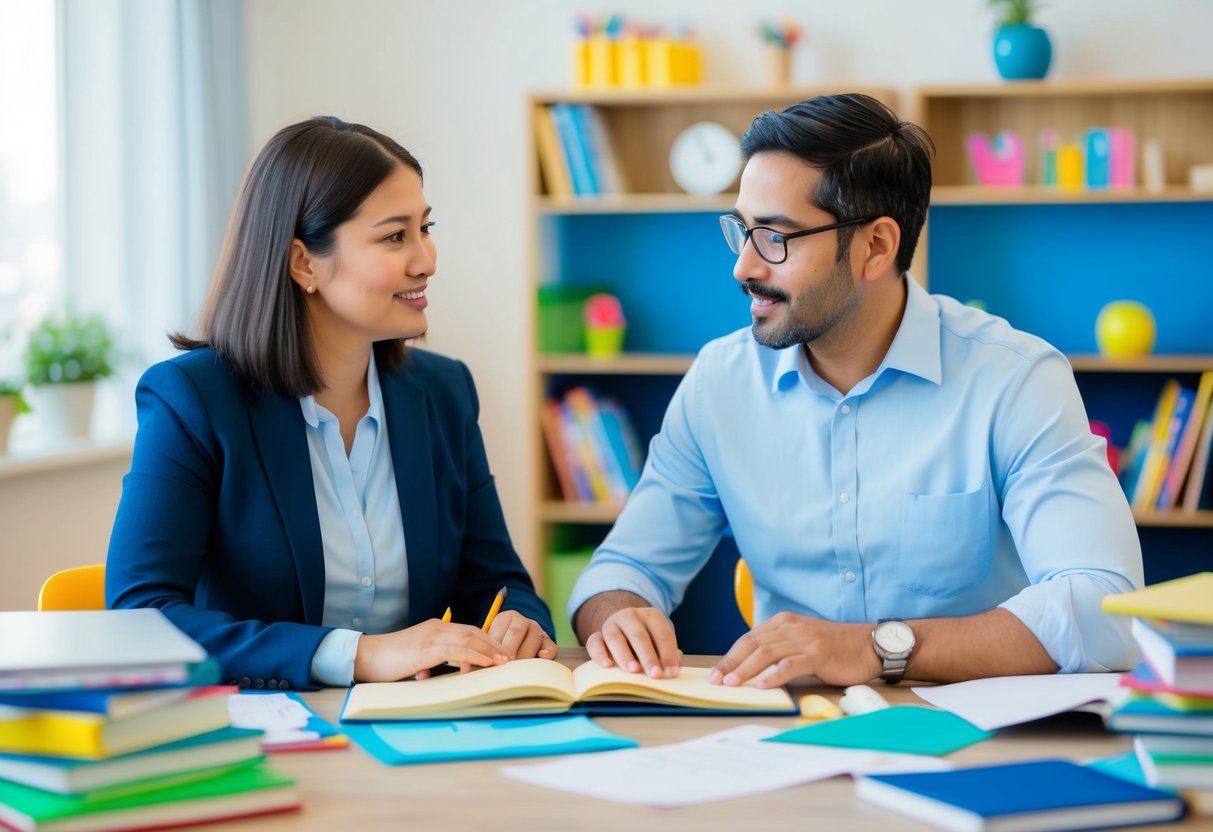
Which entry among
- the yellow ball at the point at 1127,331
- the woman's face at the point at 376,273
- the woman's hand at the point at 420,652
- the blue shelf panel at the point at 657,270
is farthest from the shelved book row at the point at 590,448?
the woman's hand at the point at 420,652

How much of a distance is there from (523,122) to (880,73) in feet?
3.76

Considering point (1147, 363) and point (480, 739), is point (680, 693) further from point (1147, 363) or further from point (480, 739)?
point (1147, 363)

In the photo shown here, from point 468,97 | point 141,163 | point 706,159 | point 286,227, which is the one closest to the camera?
point 286,227

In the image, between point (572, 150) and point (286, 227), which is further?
point (572, 150)

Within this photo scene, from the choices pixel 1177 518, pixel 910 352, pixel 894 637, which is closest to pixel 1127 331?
pixel 1177 518

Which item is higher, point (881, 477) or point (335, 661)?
point (881, 477)

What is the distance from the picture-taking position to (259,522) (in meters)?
1.78

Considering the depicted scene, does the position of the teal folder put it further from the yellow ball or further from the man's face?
the yellow ball

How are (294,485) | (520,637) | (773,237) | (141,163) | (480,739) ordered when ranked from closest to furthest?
(480,739)
(520,637)
(294,485)
(773,237)
(141,163)

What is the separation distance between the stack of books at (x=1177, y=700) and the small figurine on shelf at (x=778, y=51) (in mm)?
2981

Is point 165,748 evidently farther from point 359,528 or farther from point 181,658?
point 359,528

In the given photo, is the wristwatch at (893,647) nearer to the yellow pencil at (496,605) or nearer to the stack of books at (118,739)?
the yellow pencil at (496,605)

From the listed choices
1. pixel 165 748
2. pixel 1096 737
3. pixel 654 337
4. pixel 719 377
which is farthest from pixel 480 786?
pixel 654 337

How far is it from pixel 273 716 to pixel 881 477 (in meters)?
0.96
